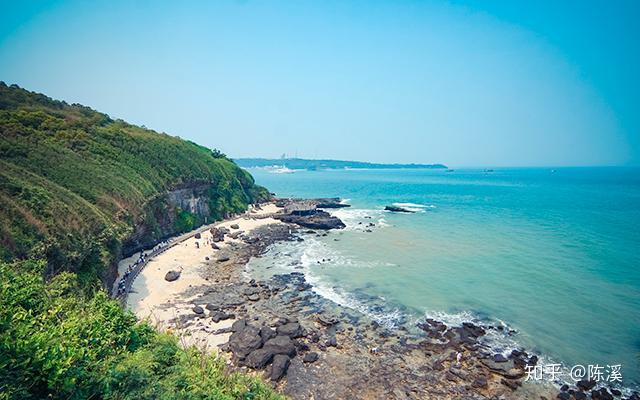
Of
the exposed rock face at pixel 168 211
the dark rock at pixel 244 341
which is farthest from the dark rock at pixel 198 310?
the exposed rock face at pixel 168 211

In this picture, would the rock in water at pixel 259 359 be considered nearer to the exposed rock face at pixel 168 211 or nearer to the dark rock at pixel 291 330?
the dark rock at pixel 291 330

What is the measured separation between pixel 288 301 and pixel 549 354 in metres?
18.9

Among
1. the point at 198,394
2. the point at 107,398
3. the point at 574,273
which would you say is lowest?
the point at 574,273

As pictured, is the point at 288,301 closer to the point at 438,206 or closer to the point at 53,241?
the point at 53,241

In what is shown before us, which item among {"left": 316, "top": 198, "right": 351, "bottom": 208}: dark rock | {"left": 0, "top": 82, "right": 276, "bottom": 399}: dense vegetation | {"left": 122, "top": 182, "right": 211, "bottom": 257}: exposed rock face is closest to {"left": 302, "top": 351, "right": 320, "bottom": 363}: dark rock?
{"left": 0, "top": 82, "right": 276, "bottom": 399}: dense vegetation

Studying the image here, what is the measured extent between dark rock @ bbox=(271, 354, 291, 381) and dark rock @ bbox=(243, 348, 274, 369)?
0.47 metres

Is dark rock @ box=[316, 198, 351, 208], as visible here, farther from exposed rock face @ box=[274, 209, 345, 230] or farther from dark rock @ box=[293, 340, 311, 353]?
dark rock @ box=[293, 340, 311, 353]

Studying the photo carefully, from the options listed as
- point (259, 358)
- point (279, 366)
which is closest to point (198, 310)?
point (259, 358)

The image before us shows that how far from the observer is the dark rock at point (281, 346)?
19688 millimetres

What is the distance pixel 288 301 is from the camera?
90.7 ft

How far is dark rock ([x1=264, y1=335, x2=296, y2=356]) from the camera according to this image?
775 inches

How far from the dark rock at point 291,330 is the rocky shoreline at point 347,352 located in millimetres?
69

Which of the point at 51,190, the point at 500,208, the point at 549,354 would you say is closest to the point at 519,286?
the point at 549,354

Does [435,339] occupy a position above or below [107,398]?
below
